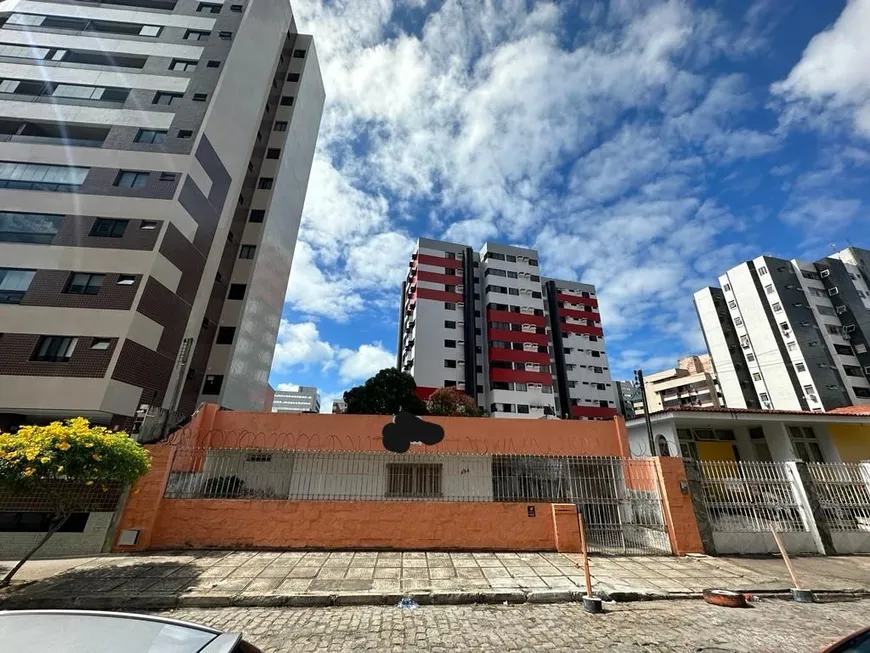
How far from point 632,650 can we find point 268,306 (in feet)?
A: 94.9

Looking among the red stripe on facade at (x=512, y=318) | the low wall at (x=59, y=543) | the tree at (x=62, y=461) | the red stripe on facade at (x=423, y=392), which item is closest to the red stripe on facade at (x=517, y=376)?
the red stripe on facade at (x=512, y=318)

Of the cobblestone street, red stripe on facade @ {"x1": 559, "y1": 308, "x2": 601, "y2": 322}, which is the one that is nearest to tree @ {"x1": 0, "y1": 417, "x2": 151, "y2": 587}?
the cobblestone street

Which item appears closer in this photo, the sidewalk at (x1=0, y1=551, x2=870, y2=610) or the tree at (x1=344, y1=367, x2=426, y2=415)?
the sidewalk at (x1=0, y1=551, x2=870, y2=610)

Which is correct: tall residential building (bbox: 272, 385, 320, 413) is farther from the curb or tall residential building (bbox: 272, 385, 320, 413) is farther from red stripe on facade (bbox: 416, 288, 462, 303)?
the curb

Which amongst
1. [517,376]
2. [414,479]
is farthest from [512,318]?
[414,479]

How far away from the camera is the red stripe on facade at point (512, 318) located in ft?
137

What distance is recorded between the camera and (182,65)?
75.1 ft

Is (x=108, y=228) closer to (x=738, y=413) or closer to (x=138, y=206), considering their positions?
(x=138, y=206)

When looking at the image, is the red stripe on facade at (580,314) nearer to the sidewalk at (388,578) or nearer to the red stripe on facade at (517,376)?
the red stripe on facade at (517,376)

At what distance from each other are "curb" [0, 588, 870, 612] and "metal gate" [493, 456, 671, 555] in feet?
9.74

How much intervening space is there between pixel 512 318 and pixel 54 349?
37.0 m

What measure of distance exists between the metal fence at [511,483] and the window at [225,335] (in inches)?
623

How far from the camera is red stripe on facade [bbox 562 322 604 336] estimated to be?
47.4 m

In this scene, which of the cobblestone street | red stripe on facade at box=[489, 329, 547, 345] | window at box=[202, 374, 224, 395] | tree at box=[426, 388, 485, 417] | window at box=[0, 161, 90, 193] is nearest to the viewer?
the cobblestone street
